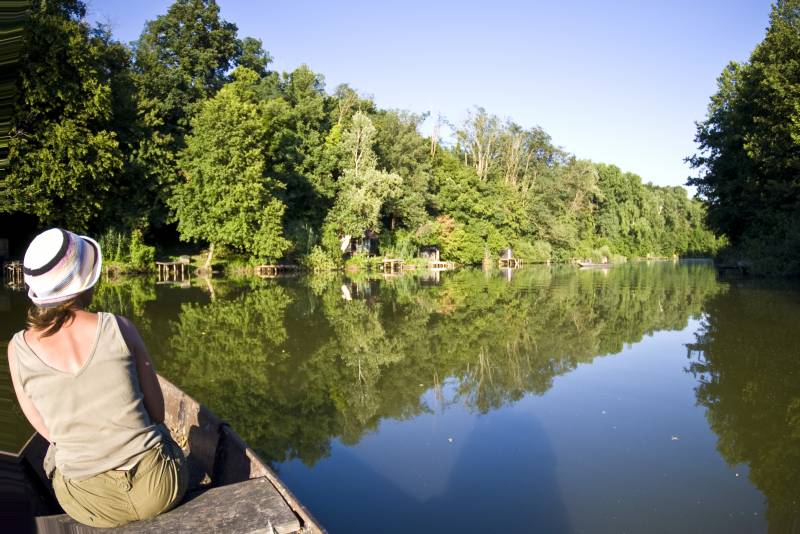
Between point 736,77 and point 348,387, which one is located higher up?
point 736,77

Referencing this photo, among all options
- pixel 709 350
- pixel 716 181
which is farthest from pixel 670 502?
pixel 716 181

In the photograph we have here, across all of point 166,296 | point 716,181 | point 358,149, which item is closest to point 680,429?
point 166,296

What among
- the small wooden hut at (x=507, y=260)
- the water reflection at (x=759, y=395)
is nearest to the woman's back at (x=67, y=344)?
the water reflection at (x=759, y=395)

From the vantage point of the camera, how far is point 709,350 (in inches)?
372

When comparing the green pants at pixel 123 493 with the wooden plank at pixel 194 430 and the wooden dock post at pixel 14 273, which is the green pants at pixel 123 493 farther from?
the wooden dock post at pixel 14 273

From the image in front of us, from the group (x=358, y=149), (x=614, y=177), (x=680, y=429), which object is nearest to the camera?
(x=680, y=429)

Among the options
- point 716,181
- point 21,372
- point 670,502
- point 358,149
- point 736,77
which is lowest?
point 670,502

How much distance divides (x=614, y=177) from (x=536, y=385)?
6537cm

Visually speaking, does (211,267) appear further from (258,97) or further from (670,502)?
(670,502)

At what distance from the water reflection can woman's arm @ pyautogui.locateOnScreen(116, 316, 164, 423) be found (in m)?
3.75

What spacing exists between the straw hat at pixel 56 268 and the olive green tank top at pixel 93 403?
0.60 ft

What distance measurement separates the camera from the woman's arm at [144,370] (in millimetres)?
2516

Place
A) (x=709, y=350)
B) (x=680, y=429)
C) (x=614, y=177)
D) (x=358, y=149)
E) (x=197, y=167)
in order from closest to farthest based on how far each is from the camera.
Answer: (x=680, y=429), (x=709, y=350), (x=197, y=167), (x=358, y=149), (x=614, y=177)

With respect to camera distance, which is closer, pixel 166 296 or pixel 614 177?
pixel 166 296
